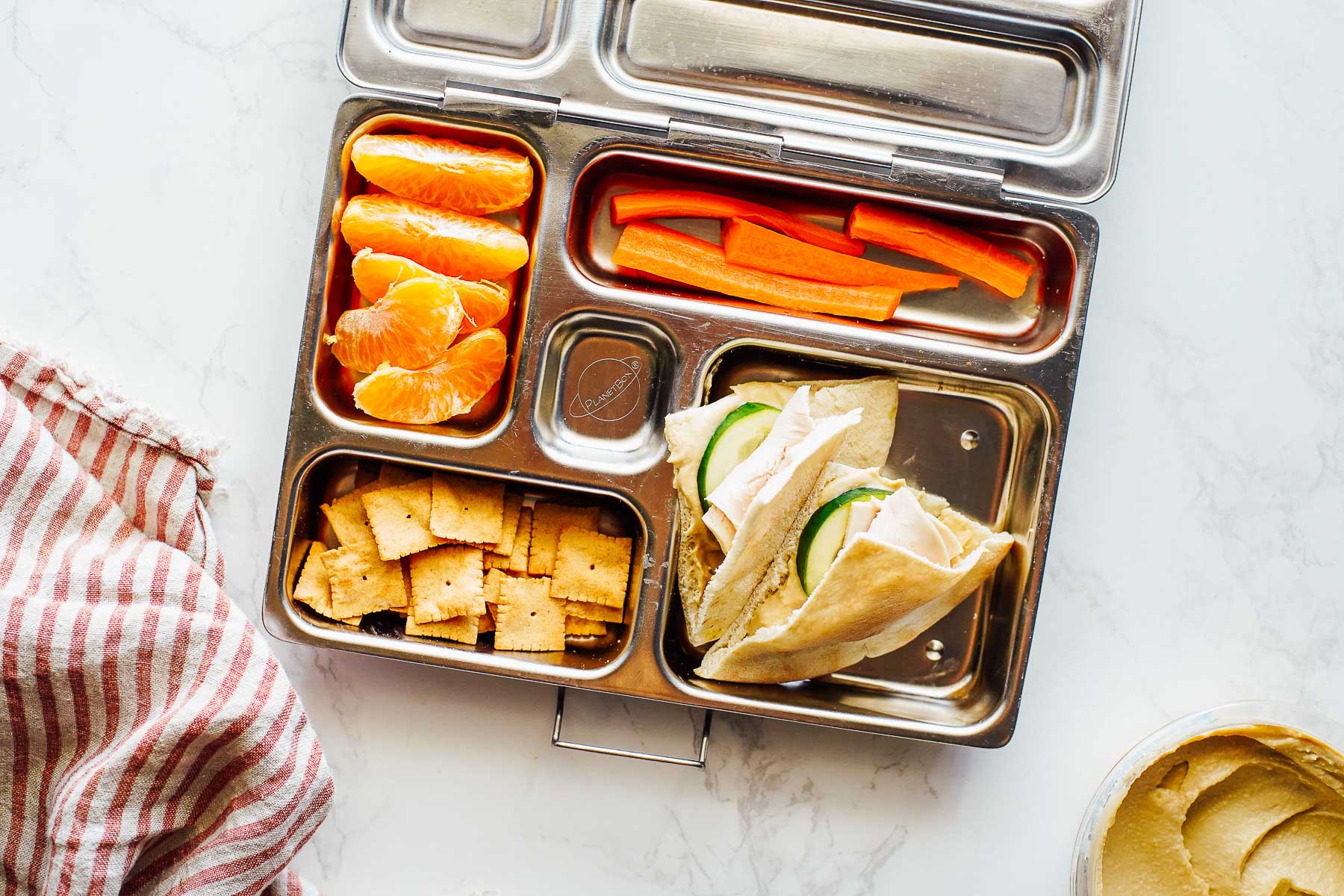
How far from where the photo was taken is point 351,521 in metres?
2.28

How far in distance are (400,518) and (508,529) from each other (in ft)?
0.81

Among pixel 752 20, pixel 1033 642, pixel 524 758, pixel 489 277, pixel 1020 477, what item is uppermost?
pixel 752 20

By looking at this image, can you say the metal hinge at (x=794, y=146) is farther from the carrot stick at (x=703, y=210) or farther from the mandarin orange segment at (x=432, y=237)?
the mandarin orange segment at (x=432, y=237)

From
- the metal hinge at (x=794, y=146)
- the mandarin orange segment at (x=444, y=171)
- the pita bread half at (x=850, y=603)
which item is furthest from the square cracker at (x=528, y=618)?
the metal hinge at (x=794, y=146)

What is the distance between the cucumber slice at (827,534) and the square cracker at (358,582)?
0.95m

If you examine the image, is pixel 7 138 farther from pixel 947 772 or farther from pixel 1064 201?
pixel 947 772

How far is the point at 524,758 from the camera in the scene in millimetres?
2404

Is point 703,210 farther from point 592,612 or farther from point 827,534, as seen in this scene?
point 592,612

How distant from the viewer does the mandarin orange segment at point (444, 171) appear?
211 centimetres

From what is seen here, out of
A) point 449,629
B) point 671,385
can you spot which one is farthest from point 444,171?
point 449,629

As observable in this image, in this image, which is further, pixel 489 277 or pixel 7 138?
pixel 7 138

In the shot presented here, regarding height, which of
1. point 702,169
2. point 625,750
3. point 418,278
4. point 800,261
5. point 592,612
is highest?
point 702,169

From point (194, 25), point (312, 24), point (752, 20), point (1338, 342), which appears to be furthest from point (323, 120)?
point (1338, 342)

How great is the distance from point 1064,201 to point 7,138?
8.32 ft
